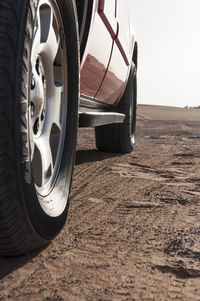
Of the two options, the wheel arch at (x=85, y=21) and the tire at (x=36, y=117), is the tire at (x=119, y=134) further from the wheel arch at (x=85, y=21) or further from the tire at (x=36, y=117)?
the tire at (x=36, y=117)

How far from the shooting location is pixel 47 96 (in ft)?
6.29

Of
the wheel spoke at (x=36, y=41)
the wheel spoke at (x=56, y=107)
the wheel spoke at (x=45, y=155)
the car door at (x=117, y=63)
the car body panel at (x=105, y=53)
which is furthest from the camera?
the car door at (x=117, y=63)

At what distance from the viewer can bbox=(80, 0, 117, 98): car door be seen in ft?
7.76

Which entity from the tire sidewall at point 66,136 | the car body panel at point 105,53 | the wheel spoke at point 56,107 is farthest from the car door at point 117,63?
the wheel spoke at point 56,107

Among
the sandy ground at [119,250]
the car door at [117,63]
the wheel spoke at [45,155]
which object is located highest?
the car door at [117,63]

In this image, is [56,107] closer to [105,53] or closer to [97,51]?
[97,51]

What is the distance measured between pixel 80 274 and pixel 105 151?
11.0 feet

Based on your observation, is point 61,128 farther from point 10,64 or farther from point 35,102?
point 10,64

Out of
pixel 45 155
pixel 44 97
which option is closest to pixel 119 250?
pixel 45 155

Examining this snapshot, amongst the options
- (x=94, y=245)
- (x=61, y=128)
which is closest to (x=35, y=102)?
(x=61, y=128)

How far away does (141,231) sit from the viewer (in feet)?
6.04

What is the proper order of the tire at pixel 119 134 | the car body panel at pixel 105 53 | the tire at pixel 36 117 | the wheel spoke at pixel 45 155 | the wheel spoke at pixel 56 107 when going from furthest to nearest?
the tire at pixel 119 134
the car body panel at pixel 105 53
the wheel spoke at pixel 56 107
the wheel spoke at pixel 45 155
the tire at pixel 36 117

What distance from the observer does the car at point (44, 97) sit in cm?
129

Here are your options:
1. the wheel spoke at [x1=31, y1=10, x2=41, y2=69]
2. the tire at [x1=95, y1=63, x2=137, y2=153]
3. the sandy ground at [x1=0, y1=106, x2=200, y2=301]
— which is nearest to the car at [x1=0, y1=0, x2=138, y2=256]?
the wheel spoke at [x1=31, y1=10, x2=41, y2=69]
